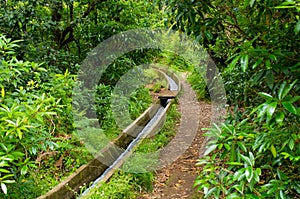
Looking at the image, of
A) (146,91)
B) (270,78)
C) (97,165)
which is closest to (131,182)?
(97,165)

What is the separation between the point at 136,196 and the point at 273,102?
2972 mm

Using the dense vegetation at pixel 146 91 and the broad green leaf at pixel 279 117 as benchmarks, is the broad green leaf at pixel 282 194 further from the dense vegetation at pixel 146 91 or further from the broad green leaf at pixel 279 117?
the broad green leaf at pixel 279 117

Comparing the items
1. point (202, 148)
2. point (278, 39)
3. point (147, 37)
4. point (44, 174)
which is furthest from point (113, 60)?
point (278, 39)

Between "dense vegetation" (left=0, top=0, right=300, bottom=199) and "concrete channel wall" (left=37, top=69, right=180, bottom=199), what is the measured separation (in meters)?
0.14

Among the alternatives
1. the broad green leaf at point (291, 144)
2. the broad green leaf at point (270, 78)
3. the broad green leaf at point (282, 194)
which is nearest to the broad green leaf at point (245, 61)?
the broad green leaf at point (270, 78)

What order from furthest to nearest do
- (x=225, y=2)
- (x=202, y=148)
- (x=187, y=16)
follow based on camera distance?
(x=202, y=148), (x=225, y=2), (x=187, y=16)

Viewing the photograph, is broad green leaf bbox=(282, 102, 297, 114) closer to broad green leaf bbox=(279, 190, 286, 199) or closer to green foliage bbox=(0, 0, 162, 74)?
broad green leaf bbox=(279, 190, 286, 199)

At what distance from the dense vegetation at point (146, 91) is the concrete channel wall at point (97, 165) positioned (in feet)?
0.47

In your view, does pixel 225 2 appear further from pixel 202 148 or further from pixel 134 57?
pixel 134 57

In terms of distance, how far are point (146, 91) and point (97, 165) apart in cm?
373

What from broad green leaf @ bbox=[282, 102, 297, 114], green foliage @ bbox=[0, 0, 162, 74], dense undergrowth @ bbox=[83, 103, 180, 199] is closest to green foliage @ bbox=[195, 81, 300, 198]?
broad green leaf @ bbox=[282, 102, 297, 114]

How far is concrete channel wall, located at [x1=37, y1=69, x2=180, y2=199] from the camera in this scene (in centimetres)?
384

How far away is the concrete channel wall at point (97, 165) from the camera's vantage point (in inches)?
151

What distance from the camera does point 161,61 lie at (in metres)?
12.2
